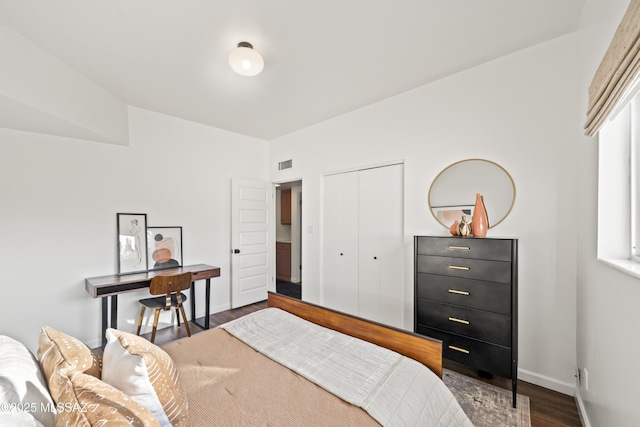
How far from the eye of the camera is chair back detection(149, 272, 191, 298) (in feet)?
8.67

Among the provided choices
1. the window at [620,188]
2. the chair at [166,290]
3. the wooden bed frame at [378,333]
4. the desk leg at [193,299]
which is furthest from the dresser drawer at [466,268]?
the desk leg at [193,299]

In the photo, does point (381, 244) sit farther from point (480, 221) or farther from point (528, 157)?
point (528, 157)

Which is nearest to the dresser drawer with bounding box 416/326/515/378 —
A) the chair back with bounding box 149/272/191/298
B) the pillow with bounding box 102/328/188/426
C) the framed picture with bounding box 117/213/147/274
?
the pillow with bounding box 102/328/188/426

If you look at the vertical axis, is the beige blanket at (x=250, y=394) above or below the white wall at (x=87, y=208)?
below

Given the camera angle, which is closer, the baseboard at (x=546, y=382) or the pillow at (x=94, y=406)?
the pillow at (x=94, y=406)

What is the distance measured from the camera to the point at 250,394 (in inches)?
46.9

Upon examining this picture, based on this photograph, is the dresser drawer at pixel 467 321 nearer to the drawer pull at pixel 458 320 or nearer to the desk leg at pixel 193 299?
the drawer pull at pixel 458 320

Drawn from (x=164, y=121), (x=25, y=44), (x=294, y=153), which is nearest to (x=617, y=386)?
(x=294, y=153)

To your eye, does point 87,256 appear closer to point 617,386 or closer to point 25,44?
point 25,44

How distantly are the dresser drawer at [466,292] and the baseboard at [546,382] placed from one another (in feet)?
2.43

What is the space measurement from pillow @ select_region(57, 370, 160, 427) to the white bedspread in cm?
75

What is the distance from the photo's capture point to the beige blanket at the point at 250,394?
1042mm

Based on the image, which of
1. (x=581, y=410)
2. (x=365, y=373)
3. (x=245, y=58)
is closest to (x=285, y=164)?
(x=245, y=58)

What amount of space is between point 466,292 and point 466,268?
0.19 meters
